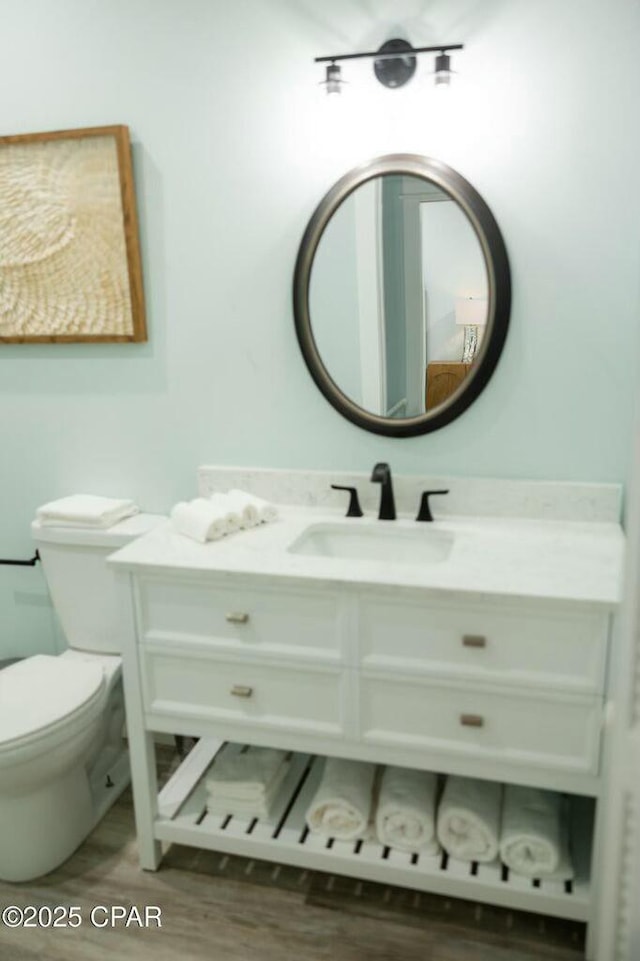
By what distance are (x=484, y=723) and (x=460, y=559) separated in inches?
14.5

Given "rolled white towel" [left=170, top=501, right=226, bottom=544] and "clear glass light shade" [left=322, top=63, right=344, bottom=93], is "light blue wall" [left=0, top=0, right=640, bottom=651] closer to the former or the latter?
"clear glass light shade" [left=322, top=63, right=344, bottom=93]

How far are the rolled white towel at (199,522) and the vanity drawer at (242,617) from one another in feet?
0.53

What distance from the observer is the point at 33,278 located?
91.6 inches

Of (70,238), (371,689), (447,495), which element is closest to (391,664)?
(371,689)

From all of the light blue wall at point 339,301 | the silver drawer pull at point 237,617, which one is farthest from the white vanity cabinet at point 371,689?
the light blue wall at point 339,301

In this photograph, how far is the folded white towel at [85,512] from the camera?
7.42 ft

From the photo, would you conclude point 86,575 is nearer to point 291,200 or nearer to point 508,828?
point 291,200

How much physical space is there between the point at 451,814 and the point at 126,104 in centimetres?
205

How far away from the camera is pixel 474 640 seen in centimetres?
167

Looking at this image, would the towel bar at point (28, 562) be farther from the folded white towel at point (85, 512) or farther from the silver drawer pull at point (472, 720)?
the silver drawer pull at point (472, 720)

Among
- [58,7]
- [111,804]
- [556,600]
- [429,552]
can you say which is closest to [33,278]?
[58,7]

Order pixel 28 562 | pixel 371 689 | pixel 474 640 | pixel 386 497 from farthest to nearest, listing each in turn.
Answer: pixel 28 562 → pixel 386 497 → pixel 371 689 → pixel 474 640

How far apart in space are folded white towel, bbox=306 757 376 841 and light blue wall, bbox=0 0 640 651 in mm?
851

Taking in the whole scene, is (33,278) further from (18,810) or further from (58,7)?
(18,810)
